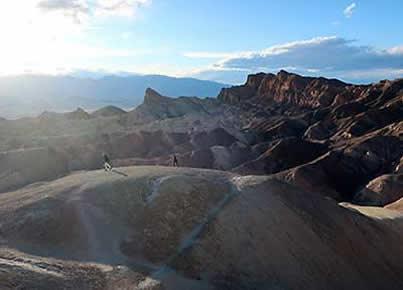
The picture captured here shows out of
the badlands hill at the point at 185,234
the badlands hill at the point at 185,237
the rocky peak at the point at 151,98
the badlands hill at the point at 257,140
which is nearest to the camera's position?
the badlands hill at the point at 185,237

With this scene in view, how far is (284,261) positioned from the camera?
1903 centimetres

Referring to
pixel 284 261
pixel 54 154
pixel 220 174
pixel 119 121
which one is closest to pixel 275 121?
pixel 119 121

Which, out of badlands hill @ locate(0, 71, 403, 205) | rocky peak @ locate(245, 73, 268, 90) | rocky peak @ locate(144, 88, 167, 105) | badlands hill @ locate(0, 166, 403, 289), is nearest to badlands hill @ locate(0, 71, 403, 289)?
badlands hill @ locate(0, 166, 403, 289)

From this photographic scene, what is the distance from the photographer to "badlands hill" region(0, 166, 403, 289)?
15000 millimetres

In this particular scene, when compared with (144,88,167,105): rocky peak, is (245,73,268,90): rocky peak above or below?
above

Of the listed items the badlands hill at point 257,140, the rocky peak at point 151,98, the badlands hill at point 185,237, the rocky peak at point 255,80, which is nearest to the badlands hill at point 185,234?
the badlands hill at point 185,237

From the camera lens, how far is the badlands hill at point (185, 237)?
49.2 feet

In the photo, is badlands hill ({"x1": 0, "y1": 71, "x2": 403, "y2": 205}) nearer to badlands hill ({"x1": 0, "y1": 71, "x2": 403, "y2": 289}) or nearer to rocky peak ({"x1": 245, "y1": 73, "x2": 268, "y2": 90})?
rocky peak ({"x1": 245, "y1": 73, "x2": 268, "y2": 90})

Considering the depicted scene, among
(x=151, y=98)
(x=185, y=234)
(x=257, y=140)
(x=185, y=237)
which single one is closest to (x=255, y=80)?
(x=151, y=98)

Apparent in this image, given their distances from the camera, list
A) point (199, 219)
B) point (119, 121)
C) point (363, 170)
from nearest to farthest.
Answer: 1. point (199, 219)
2. point (363, 170)
3. point (119, 121)

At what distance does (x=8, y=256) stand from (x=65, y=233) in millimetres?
2633

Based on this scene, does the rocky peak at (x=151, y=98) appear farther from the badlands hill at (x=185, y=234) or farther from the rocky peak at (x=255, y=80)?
the badlands hill at (x=185, y=234)

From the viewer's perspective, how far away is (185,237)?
17.7m

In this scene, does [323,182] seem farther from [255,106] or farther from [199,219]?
[255,106]
